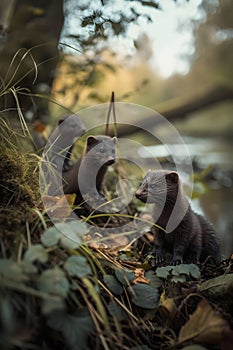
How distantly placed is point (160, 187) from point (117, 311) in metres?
0.86

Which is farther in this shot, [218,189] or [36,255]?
[218,189]

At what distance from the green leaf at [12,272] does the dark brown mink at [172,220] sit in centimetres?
105

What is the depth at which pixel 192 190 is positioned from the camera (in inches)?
120

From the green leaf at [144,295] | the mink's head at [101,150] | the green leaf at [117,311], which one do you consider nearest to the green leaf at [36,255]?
the green leaf at [117,311]

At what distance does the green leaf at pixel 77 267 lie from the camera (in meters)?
1.15

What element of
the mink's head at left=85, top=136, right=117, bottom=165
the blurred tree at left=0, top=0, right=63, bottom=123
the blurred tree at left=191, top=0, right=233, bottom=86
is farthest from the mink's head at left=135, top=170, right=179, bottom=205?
the blurred tree at left=191, top=0, right=233, bottom=86

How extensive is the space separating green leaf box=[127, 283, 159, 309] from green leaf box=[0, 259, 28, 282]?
1.82 ft

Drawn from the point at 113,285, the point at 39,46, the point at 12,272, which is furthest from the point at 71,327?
the point at 39,46

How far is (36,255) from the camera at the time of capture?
1.12 meters

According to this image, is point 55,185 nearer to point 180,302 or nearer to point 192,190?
point 180,302

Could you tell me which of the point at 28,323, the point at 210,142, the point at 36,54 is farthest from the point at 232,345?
the point at 210,142

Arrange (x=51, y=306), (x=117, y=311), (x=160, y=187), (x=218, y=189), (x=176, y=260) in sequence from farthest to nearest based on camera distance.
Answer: (x=218, y=189), (x=160, y=187), (x=176, y=260), (x=117, y=311), (x=51, y=306)

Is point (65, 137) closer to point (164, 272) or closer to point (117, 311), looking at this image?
point (164, 272)

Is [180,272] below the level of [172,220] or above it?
below
